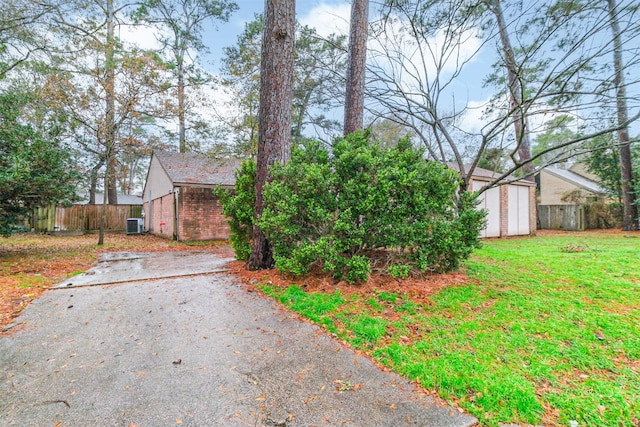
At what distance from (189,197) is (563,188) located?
2407cm

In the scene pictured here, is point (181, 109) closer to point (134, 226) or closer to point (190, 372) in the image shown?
point (134, 226)

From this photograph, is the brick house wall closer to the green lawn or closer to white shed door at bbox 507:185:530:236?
the green lawn

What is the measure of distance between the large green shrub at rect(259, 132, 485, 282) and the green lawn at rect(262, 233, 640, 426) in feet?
1.83

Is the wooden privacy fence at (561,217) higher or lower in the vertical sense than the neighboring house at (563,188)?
lower

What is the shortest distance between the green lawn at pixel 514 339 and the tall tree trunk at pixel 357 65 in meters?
3.75

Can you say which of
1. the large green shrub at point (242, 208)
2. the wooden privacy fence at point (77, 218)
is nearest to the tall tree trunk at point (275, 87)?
the large green shrub at point (242, 208)

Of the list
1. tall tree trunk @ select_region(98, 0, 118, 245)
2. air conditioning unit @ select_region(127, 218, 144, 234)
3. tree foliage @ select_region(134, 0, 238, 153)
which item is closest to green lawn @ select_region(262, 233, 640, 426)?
tall tree trunk @ select_region(98, 0, 118, 245)

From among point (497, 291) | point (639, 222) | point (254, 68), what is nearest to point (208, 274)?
point (497, 291)

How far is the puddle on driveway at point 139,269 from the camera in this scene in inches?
208

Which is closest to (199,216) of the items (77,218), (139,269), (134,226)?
(134,226)

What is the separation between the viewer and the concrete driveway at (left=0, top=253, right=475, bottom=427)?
1.84m

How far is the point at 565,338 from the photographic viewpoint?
9.27ft

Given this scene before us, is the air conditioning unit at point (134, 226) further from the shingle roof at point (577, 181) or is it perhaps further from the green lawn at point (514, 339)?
the shingle roof at point (577, 181)

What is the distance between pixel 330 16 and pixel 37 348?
7944mm
